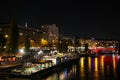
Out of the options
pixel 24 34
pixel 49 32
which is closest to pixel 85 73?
pixel 24 34

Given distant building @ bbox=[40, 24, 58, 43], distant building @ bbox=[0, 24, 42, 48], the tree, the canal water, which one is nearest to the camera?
the canal water

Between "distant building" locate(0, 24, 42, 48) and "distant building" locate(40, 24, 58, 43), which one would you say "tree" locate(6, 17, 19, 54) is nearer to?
"distant building" locate(0, 24, 42, 48)

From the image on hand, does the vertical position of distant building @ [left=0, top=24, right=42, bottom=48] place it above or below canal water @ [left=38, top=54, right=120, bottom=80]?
above

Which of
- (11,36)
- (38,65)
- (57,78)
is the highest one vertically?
(11,36)

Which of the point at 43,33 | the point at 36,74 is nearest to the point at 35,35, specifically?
the point at 43,33

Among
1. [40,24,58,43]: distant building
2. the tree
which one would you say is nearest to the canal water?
the tree

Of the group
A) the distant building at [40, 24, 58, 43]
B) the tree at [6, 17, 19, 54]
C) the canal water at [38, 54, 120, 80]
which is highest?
the distant building at [40, 24, 58, 43]

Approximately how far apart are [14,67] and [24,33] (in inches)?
2366

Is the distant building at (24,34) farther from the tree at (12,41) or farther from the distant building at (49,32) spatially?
the tree at (12,41)

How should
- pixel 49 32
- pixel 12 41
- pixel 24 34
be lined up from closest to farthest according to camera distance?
pixel 12 41 < pixel 24 34 < pixel 49 32

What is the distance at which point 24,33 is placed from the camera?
9525 centimetres

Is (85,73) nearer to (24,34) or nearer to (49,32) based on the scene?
(24,34)

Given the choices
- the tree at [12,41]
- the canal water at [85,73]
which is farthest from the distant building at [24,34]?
the canal water at [85,73]

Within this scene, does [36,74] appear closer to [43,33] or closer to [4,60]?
[4,60]
